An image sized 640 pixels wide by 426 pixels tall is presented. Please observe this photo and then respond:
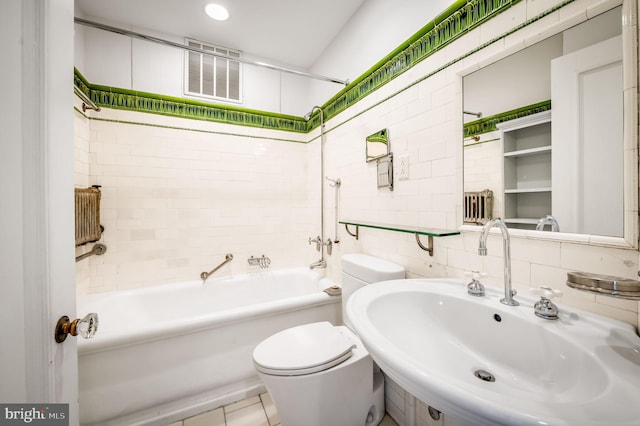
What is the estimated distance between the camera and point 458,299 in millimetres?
995

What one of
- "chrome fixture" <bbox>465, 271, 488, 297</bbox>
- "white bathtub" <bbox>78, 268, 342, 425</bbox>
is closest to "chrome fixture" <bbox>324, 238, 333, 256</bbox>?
"white bathtub" <bbox>78, 268, 342, 425</bbox>

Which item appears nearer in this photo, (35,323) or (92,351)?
(35,323)

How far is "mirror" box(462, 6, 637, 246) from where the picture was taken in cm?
78

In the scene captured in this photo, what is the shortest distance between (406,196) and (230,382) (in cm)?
166

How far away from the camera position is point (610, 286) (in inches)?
21.5

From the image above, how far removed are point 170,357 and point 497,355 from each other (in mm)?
1657

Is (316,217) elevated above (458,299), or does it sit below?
above

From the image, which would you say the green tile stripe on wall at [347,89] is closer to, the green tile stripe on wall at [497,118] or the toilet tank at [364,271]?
the green tile stripe on wall at [497,118]

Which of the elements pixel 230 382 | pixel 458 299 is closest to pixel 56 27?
pixel 458 299

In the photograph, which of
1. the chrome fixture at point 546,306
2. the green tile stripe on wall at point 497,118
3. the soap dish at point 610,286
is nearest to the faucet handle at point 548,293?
the chrome fixture at point 546,306

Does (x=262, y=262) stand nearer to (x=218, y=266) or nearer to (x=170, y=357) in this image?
(x=218, y=266)

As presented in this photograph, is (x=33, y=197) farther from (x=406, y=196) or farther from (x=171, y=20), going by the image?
(x=171, y=20)

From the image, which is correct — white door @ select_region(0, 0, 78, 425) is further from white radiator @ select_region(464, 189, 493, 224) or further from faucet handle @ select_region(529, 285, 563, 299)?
white radiator @ select_region(464, 189, 493, 224)

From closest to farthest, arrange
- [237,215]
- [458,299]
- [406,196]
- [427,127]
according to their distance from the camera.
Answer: [458,299]
[427,127]
[406,196]
[237,215]
